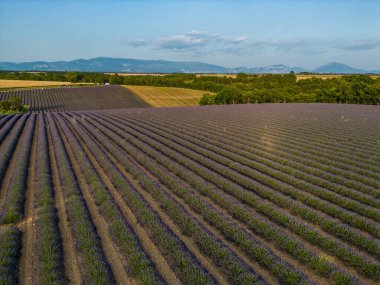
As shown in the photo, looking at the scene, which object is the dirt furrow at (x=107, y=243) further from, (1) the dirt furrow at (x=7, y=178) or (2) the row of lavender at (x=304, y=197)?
(2) the row of lavender at (x=304, y=197)

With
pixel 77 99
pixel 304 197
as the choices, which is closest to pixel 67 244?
pixel 304 197

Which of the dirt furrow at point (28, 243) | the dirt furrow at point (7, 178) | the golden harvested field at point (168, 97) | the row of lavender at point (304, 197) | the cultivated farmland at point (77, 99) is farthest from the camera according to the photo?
the golden harvested field at point (168, 97)

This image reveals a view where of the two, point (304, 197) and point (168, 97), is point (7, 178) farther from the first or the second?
point (168, 97)

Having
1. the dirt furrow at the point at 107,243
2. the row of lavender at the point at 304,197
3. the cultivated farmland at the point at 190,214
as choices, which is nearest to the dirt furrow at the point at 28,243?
the cultivated farmland at the point at 190,214

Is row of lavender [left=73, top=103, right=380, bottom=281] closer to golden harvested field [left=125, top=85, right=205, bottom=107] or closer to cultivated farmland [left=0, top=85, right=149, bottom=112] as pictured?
cultivated farmland [left=0, top=85, right=149, bottom=112]

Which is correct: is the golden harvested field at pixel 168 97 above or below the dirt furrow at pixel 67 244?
above

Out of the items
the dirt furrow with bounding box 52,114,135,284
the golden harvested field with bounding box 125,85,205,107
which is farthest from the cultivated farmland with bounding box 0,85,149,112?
the dirt furrow with bounding box 52,114,135,284
